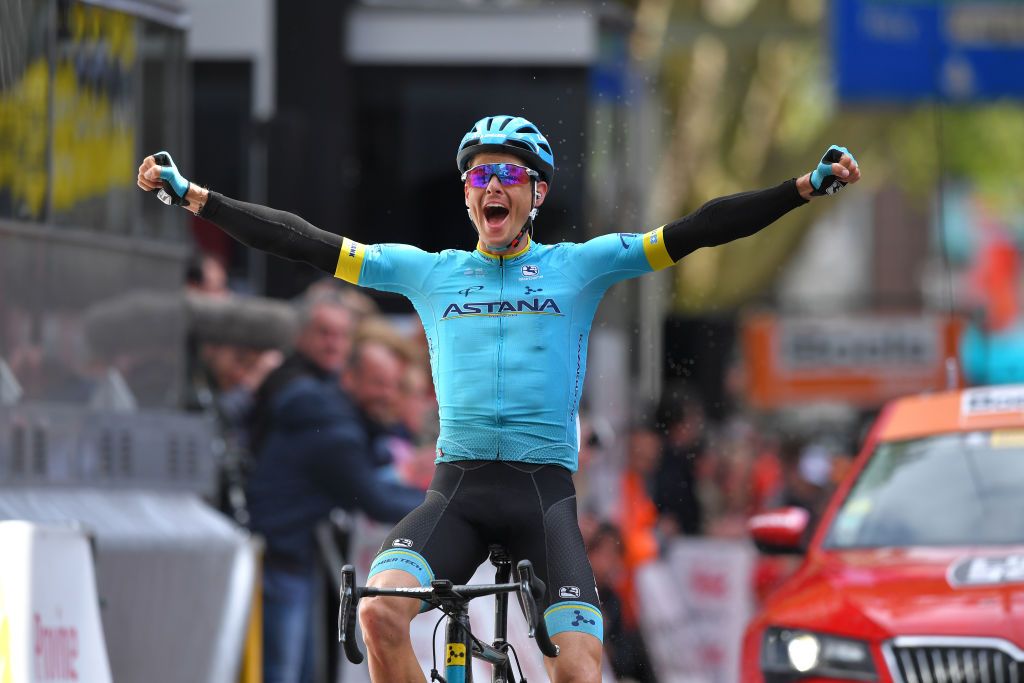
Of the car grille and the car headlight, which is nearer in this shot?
the car grille

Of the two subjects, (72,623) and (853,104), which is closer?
(72,623)

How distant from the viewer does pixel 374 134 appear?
653 inches

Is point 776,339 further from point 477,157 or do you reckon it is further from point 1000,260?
point 1000,260

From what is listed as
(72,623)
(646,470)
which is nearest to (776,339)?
(646,470)

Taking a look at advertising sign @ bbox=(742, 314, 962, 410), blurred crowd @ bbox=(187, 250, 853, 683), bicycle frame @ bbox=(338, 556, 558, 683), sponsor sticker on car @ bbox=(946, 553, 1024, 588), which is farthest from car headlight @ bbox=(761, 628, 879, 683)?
advertising sign @ bbox=(742, 314, 962, 410)

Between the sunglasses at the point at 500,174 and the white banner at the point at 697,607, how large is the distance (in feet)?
28.7

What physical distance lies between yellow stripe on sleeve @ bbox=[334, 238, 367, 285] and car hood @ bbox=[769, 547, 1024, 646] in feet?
8.80

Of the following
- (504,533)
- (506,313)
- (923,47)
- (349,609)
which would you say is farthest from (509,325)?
(923,47)

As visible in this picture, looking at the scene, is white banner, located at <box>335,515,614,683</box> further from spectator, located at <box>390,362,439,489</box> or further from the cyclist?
the cyclist

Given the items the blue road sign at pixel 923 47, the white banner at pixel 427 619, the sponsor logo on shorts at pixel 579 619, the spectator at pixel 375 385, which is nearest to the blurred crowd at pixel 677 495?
the white banner at pixel 427 619

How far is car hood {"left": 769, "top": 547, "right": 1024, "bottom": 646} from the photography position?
851 centimetres

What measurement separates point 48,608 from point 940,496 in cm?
397

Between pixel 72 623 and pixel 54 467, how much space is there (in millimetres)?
2049

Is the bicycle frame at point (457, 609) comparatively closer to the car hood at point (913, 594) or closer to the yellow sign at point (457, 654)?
the yellow sign at point (457, 654)
